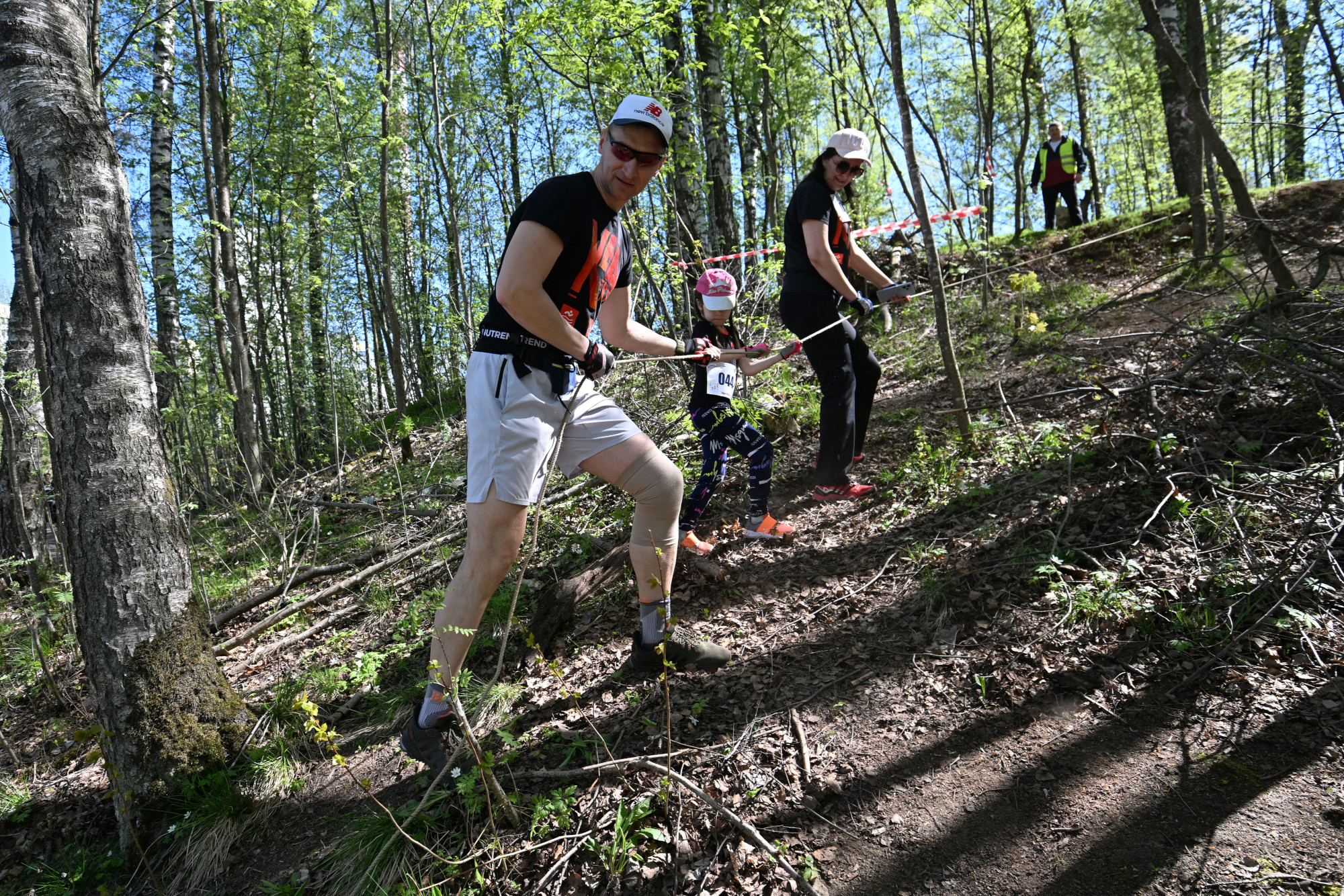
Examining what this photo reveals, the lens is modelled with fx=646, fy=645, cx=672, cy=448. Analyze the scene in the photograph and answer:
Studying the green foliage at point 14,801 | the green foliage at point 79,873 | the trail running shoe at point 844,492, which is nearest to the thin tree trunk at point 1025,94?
the trail running shoe at point 844,492

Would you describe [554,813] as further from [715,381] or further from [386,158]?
[386,158]

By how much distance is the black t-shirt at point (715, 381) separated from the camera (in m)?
3.99

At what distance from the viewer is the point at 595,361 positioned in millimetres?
2373

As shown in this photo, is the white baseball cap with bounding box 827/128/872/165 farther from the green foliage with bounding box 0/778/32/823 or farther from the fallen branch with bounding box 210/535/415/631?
the green foliage with bounding box 0/778/32/823

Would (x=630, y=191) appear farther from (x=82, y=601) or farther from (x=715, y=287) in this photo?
(x=82, y=601)

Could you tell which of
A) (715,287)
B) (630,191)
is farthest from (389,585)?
(630,191)

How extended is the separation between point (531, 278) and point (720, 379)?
199 cm

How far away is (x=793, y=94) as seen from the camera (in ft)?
50.0

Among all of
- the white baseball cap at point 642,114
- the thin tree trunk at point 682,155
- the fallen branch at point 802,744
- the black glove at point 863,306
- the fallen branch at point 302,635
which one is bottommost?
the fallen branch at point 802,744

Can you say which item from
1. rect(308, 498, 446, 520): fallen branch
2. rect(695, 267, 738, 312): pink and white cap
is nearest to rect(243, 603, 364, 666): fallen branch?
rect(308, 498, 446, 520): fallen branch

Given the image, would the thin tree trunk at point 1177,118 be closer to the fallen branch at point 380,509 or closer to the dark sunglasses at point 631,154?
the dark sunglasses at point 631,154

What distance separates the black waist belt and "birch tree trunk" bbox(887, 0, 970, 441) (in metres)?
3.04

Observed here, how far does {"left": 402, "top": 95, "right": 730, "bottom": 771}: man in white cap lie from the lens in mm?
2213

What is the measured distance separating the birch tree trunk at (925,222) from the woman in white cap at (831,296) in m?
0.45
